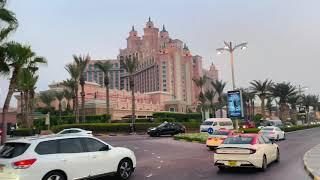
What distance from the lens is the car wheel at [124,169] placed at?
13.8m

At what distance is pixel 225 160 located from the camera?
15539mm

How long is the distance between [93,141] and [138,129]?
43496 millimetres

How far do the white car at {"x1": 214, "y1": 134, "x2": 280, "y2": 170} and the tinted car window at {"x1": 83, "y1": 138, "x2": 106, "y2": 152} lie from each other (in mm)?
4636

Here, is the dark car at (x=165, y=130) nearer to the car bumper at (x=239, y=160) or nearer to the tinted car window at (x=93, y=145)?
the car bumper at (x=239, y=160)

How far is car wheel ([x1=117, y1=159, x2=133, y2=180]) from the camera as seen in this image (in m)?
13.8

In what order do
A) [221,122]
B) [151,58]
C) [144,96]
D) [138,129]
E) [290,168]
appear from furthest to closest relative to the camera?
[151,58] < [144,96] < [138,129] < [221,122] < [290,168]

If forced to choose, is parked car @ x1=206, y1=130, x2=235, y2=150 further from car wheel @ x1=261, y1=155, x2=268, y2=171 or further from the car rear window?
the car rear window

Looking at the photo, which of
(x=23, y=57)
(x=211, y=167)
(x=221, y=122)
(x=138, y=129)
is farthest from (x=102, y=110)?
(x=211, y=167)

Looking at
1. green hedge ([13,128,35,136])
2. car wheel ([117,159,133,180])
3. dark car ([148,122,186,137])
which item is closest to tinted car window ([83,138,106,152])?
car wheel ([117,159,133,180])

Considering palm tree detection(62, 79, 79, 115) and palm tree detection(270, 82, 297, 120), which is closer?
palm tree detection(62, 79, 79, 115)

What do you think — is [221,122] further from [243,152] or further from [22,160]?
[22,160]

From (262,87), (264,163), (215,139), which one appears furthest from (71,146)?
(262,87)

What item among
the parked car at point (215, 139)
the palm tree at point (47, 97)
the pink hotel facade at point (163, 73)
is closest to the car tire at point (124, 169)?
the parked car at point (215, 139)

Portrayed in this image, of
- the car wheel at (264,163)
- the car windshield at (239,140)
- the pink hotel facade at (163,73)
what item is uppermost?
the pink hotel facade at (163,73)
